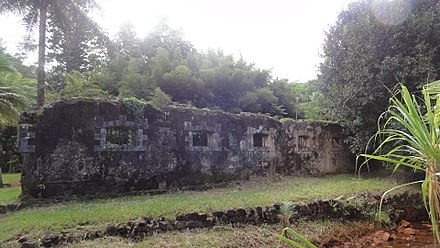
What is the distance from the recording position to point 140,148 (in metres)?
8.87

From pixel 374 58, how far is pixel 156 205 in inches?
344

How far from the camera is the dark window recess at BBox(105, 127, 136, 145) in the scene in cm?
862

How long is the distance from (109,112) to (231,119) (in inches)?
164

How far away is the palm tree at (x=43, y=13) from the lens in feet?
42.1

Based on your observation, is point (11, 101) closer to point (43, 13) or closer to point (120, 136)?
point (43, 13)

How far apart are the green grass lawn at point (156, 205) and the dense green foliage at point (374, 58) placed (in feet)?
9.43

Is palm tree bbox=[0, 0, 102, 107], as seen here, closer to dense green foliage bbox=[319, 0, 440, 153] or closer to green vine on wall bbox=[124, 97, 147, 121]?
→ green vine on wall bbox=[124, 97, 147, 121]

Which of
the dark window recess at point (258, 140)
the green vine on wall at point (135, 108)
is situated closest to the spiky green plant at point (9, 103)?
the green vine on wall at point (135, 108)

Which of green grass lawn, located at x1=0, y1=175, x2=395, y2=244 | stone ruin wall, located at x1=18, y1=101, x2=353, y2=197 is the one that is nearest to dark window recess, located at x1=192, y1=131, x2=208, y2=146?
stone ruin wall, located at x1=18, y1=101, x2=353, y2=197

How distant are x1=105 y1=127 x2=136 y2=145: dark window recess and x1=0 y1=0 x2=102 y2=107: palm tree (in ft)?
18.6

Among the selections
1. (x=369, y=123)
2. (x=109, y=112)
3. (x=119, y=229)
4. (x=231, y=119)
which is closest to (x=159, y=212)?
(x=119, y=229)

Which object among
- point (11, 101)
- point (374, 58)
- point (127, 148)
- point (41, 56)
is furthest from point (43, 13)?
point (374, 58)

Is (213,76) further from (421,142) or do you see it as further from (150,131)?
(421,142)

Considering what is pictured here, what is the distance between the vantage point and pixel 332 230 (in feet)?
22.9
